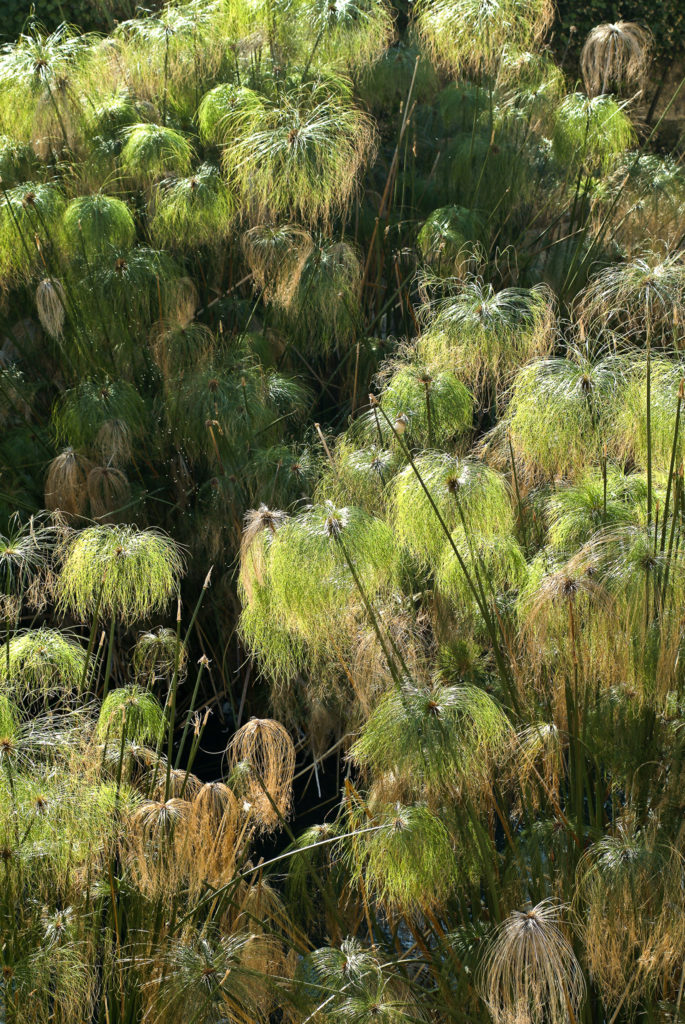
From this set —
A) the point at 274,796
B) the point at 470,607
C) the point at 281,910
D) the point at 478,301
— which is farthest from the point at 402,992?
the point at 478,301

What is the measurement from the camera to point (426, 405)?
3.80 meters

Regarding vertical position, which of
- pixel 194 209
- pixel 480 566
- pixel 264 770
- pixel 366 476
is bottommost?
pixel 264 770

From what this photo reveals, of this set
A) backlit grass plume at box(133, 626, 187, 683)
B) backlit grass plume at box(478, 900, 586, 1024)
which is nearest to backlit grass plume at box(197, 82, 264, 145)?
backlit grass plume at box(133, 626, 187, 683)

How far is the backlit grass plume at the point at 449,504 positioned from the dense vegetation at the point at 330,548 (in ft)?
0.04

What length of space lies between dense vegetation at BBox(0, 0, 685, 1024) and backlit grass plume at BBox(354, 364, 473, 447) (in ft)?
0.05

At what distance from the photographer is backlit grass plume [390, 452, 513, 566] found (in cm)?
318

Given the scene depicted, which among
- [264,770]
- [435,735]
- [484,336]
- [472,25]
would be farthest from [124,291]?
[435,735]

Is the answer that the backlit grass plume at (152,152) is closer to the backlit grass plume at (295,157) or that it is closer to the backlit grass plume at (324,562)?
the backlit grass plume at (295,157)

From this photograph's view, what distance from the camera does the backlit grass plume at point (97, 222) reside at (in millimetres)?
4988

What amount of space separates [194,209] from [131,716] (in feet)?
8.54

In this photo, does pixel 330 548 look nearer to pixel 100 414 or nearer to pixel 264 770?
pixel 264 770

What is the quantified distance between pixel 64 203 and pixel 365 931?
3531mm

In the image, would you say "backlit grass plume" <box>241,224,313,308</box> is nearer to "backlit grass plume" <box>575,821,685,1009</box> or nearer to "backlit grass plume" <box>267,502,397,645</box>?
"backlit grass plume" <box>267,502,397,645</box>

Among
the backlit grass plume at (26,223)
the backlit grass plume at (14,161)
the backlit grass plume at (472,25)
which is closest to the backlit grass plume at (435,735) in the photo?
the backlit grass plume at (26,223)
